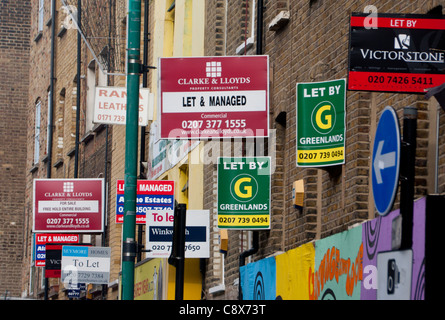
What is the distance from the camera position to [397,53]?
10453 mm

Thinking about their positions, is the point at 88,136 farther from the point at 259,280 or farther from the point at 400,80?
the point at 400,80

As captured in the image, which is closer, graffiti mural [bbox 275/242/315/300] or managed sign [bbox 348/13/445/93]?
managed sign [bbox 348/13/445/93]

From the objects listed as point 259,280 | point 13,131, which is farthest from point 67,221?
point 13,131

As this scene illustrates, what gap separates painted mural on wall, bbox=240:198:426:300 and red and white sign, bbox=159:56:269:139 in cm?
170

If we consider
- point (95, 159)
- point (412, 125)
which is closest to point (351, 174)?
point (412, 125)

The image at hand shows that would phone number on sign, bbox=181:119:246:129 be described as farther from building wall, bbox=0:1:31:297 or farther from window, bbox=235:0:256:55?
building wall, bbox=0:1:31:297

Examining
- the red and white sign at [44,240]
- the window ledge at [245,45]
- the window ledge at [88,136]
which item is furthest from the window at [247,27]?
the window ledge at [88,136]

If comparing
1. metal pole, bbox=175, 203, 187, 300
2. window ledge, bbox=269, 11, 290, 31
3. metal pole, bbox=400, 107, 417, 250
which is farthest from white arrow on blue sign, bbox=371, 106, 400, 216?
window ledge, bbox=269, 11, 290, 31

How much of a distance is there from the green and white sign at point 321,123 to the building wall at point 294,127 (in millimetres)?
159

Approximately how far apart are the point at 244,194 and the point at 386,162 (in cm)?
965

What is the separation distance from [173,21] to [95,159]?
7360mm

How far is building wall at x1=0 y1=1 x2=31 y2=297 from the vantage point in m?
44.3

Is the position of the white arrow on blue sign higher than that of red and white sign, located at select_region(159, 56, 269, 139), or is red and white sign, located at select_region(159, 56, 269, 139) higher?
red and white sign, located at select_region(159, 56, 269, 139)

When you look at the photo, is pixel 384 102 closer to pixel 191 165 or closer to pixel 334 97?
pixel 334 97
